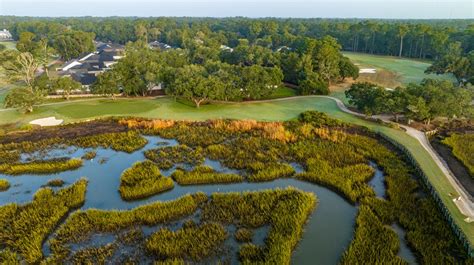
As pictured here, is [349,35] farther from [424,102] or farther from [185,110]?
[185,110]

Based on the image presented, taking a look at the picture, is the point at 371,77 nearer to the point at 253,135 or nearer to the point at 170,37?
the point at 253,135

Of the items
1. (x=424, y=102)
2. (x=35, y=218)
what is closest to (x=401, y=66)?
(x=424, y=102)

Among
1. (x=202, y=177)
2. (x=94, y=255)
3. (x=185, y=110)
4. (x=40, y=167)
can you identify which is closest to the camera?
(x=94, y=255)

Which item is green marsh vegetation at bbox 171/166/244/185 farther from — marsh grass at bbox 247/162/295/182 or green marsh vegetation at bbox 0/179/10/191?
green marsh vegetation at bbox 0/179/10/191

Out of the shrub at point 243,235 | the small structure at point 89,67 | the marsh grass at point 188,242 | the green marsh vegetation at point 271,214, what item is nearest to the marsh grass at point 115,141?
the green marsh vegetation at point 271,214

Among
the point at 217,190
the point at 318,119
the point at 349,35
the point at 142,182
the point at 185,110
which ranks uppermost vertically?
the point at 349,35

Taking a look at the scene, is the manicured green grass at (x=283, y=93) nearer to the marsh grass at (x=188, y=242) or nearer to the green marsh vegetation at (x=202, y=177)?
the green marsh vegetation at (x=202, y=177)

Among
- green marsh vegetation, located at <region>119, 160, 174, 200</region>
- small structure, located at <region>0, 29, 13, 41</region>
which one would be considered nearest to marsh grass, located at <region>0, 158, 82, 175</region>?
green marsh vegetation, located at <region>119, 160, 174, 200</region>
